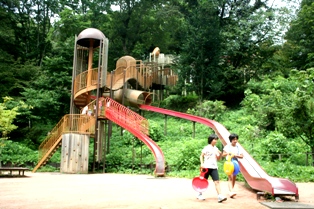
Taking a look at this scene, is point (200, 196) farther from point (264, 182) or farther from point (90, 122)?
point (90, 122)

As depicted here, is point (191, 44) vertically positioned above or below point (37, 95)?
above

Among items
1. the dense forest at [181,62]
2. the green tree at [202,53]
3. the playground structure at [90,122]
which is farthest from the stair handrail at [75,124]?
the green tree at [202,53]

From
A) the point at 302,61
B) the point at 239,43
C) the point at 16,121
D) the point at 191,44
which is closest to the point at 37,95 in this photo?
the point at 16,121

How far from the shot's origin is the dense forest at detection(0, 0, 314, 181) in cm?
1775

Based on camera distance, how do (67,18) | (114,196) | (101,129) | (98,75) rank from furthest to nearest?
1. (67,18)
2. (101,129)
3. (98,75)
4. (114,196)

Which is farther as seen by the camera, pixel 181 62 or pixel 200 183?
pixel 181 62

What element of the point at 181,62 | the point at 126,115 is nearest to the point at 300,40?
the point at 181,62

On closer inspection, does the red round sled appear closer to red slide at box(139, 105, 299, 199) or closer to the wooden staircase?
red slide at box(139, 105, 299, 199)

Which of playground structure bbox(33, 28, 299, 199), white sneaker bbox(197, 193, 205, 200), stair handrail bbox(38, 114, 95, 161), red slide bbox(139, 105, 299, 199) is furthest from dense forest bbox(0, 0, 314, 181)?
white sneaker bbox(197, 193, 205, 200)

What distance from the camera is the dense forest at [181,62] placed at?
1775cm

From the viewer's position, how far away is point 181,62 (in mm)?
25781

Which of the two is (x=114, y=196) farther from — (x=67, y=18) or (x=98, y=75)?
(x=67, y=18)

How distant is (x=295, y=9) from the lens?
103 feet

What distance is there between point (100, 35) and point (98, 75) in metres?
2.59
